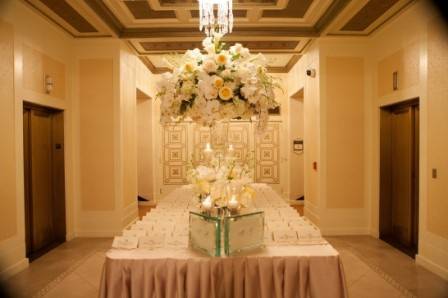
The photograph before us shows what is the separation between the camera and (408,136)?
16.4 feet

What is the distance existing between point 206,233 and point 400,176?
13.4ft

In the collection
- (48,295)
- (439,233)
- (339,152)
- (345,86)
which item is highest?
(345,86)

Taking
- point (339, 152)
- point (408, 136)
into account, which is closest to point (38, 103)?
point (339, 152)

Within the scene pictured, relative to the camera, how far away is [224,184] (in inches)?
92.8

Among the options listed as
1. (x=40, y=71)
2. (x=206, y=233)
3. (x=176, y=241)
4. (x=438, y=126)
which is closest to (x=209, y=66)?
(x=206, y=233)

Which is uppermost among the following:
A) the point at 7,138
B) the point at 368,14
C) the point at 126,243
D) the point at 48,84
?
the point at 368,14

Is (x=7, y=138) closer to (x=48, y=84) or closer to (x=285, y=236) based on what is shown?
(x=48, y=84)

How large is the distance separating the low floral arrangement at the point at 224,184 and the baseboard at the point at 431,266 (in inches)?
111

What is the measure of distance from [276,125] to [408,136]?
4348 millimetres

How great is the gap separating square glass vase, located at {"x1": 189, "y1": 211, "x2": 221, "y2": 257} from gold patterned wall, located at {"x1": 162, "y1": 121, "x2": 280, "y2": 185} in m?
6.87

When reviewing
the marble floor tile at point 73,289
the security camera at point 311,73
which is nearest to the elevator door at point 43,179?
the marble floor tile at point 73,289

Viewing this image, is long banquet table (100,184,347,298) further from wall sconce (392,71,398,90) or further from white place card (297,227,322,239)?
wall sconce (392,71,398,90)

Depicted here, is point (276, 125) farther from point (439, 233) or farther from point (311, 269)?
point (311, 269)

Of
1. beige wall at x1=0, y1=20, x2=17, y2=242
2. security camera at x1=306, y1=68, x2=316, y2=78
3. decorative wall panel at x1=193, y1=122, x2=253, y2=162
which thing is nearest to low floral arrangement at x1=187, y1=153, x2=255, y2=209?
beige wall at x1=0, y1=20, x2=17, y2=242
